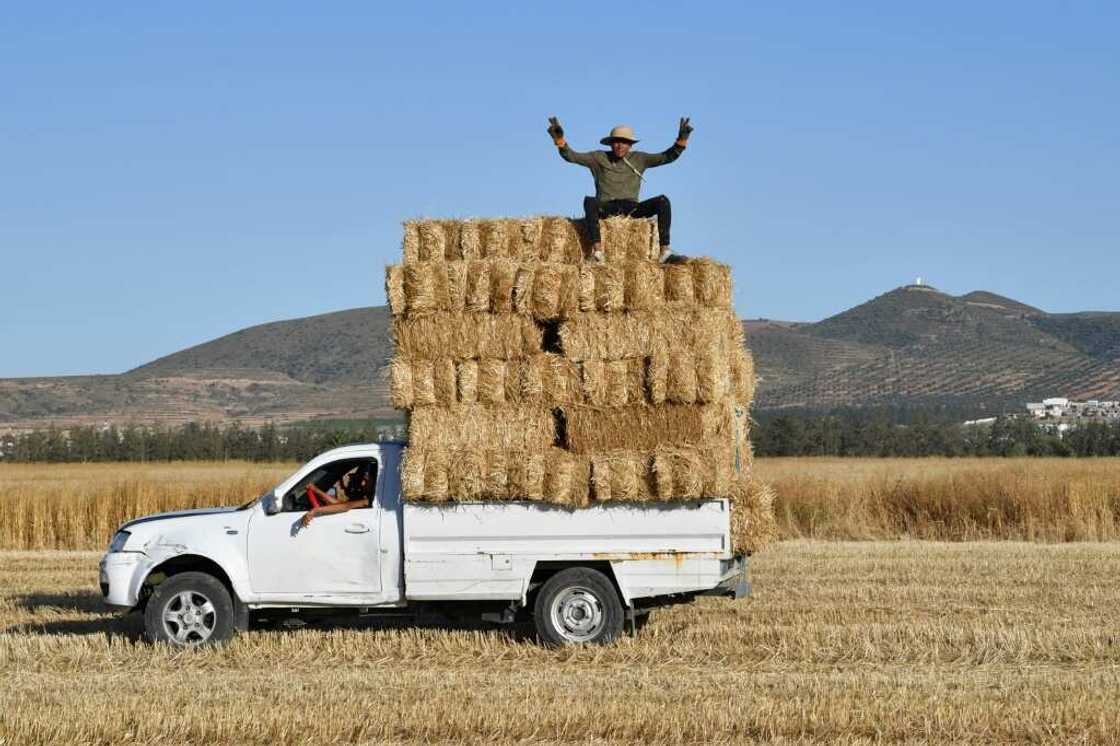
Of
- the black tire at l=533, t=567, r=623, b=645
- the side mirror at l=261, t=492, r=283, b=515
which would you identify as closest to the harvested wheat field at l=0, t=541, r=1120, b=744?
the black tire at l=533, t=567, r=623, b=645

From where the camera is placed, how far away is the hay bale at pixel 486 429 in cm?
1378

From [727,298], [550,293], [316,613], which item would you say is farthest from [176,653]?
[727,298]

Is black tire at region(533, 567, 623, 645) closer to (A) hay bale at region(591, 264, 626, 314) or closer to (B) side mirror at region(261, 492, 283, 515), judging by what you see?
(A) hay bale at region(591, 264, 626, 314)

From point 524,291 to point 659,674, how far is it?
11.5 ft

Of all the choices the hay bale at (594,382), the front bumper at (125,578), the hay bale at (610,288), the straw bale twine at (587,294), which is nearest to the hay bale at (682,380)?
the hay bale at (594,382)

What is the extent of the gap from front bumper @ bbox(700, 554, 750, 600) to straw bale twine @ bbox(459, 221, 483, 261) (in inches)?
136

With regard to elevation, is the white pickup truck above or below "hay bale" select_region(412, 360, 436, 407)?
below

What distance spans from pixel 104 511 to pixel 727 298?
1610cm

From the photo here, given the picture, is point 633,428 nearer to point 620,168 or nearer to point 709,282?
point 709,282

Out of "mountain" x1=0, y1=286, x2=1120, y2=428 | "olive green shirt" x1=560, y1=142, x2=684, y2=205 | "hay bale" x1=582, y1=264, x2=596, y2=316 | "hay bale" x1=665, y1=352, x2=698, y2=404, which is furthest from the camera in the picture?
"mountain" x1=0, y1=286, x2=1120, y2=428

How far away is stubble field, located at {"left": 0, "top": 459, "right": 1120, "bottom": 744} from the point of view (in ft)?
33.8

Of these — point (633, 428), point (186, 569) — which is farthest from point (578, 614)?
point (186, 569)

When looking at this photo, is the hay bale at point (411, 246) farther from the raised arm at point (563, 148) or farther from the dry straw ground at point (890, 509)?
the dry straw ground at point (890, 509)

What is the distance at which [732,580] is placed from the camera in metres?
14.1
